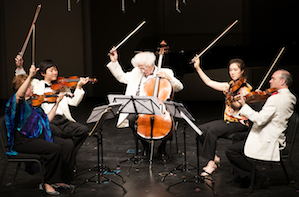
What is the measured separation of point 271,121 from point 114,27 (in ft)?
21.5

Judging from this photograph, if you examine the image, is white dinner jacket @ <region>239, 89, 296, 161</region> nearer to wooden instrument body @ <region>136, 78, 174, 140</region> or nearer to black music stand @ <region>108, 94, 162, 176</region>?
black music stand @ <region>108, 94, 162, 176</region>

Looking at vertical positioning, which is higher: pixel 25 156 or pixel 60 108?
pixel 60 108

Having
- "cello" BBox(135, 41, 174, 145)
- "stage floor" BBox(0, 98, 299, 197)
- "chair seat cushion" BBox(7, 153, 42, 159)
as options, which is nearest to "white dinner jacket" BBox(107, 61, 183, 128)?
"cello" BBox(135, 41, 174, 145)

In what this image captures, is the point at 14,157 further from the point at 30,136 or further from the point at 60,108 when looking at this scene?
the point at 60,108

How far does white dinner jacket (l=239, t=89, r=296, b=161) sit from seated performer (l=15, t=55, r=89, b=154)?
1.71 meters

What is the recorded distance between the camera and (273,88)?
3074 mm

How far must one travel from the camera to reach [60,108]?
150 inches

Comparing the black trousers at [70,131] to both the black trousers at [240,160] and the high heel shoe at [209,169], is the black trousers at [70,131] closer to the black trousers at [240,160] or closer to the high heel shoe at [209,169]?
the high heel shoe at [209,169]

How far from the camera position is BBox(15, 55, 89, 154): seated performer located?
369 cm

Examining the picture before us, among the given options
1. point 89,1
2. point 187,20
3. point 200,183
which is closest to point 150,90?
point 200,183

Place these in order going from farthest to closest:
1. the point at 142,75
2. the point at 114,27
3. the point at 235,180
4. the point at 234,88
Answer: the point at 114,27
the point at 142,75
the point at 234,88
the point at 235,180

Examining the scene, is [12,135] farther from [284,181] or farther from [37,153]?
[284,181]

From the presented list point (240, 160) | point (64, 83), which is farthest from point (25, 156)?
point (240, 160)

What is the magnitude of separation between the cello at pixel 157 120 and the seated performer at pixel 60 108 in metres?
0.60
